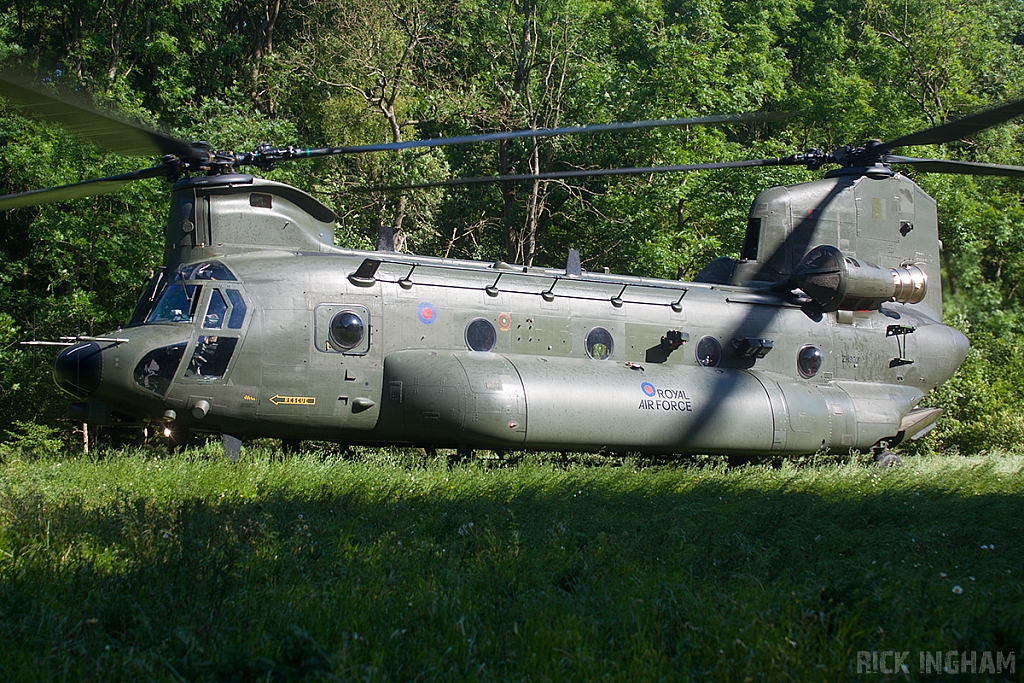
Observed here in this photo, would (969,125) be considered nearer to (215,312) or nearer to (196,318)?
(215,312)

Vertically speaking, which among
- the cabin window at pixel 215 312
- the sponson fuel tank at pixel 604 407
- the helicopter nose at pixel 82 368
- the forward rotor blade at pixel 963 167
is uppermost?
the forward rotor blade at pixel 963 167

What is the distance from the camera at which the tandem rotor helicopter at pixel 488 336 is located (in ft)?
33.5

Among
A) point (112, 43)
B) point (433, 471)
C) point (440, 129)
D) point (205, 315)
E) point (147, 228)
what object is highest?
point (112, 43)

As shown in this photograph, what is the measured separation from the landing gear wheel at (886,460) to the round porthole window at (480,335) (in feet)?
19.7

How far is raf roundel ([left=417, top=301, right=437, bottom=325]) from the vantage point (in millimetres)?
11312

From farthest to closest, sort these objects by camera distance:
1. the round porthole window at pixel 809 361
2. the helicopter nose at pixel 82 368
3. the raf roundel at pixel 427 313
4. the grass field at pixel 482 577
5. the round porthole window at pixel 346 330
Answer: the round porthole window at pixel 809 361 → the raf roundel at pixel 427 313 → the round porthole window at pixel 346 330 → the helicopter nose at pixel 82 368 → the grass field at pixel 482 577

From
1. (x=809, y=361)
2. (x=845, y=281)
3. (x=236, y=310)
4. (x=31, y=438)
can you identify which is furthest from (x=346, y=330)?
(x=31, y=438)

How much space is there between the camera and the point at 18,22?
25188 millimetres

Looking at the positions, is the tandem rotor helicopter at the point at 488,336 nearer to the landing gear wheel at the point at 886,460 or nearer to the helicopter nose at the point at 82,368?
the helicopter nose at the point at 82,368

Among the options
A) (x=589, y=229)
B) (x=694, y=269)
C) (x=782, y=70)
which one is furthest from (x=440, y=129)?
(x=782, y=70)

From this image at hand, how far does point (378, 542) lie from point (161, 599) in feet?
6.05

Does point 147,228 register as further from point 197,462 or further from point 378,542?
point 378,542

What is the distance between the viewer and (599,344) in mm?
12383

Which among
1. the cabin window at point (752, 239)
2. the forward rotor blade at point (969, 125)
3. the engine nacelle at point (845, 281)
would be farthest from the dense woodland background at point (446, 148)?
the forward rotor blade at point (969, 125)
